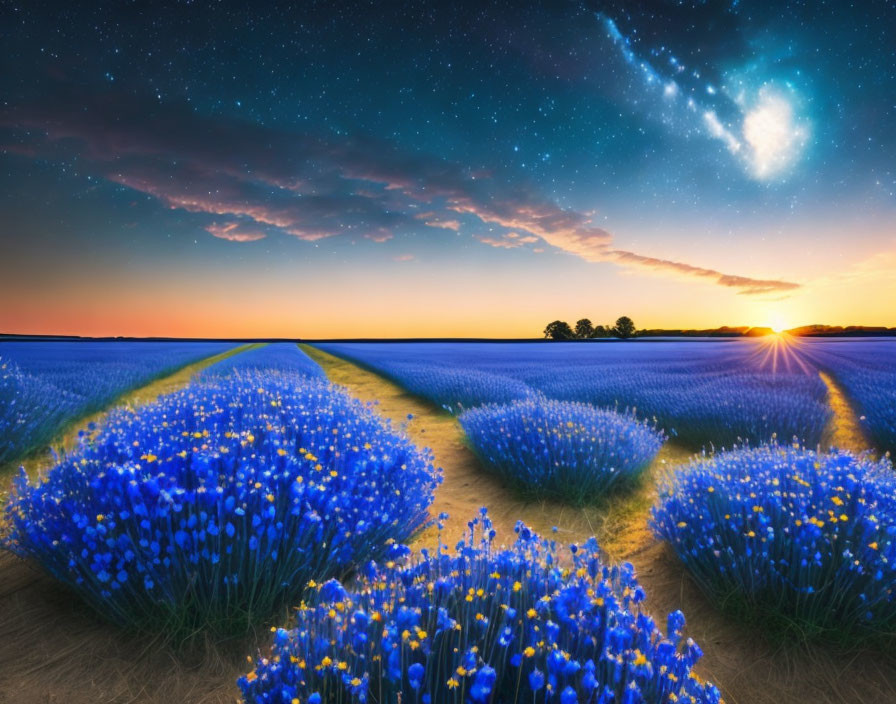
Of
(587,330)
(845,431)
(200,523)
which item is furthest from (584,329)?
(200,523)

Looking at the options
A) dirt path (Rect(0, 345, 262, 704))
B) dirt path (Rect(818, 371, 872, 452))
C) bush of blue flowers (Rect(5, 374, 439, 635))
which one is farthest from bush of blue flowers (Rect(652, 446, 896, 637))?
dirt path (Rect(818, 371, 872, 452))

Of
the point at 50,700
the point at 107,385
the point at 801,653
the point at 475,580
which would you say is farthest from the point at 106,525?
the point at 107,385

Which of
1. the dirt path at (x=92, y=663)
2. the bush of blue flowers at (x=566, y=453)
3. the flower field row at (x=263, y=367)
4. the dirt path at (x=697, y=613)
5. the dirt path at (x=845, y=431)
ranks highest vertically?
the flower field row at (x=263, y=367)

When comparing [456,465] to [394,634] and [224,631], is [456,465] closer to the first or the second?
[224,631]

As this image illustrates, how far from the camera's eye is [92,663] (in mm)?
2264

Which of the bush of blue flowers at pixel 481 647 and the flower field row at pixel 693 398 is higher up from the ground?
the bush of blue flowers at pixel 481 647

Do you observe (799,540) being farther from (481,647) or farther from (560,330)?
(560,330)

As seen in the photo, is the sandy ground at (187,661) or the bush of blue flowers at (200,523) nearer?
the sandy ground at (187,661)

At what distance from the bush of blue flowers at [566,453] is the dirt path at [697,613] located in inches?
8.0

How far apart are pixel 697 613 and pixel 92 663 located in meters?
3.33

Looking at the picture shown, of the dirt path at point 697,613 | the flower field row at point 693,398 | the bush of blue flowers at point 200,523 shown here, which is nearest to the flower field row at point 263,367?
the flower field row at point 693,398

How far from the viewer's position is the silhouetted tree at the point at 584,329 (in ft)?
236

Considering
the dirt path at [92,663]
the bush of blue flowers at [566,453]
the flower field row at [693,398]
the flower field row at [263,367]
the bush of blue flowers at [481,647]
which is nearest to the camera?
the bush of blue flowers at [481,647]

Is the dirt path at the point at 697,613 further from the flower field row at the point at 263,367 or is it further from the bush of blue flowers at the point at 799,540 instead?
the flower field row at the point at 263,367
